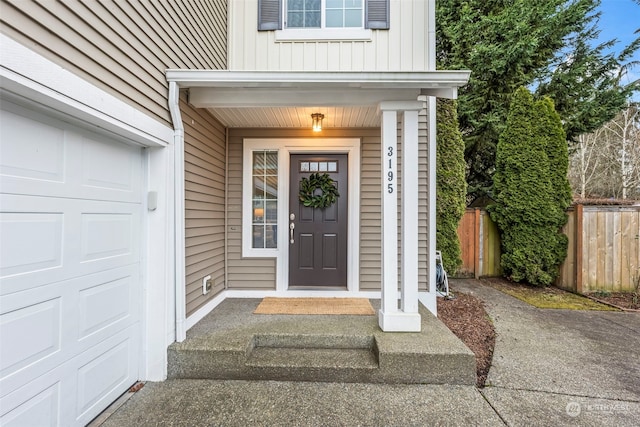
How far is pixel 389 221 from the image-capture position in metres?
2.49

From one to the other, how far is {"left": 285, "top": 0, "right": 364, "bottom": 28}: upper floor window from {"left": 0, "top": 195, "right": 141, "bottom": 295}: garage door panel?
10.2 feet

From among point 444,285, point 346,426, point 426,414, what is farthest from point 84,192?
point 444,285

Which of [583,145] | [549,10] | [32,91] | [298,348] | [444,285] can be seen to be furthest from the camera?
[583,145]

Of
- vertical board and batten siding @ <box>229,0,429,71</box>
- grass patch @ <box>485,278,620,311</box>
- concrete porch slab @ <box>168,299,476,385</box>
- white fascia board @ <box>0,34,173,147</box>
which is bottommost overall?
grass patch @ <box>485,278,620,311</box>

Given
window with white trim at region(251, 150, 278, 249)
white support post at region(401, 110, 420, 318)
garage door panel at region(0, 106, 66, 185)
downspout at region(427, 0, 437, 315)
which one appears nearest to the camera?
garage door panel at region(0, 106, 66, 185)

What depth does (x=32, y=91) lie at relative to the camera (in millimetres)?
1249

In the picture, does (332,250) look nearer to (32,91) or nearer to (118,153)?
(118,153)

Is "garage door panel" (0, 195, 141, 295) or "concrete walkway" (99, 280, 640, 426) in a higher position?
"garage door panel" (0, 195, 141, 295)

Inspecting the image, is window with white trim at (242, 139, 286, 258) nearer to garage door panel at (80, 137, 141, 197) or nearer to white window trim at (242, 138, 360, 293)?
white window trim at (242, 138, 360, 293)

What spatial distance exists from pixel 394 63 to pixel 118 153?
10.4 feet

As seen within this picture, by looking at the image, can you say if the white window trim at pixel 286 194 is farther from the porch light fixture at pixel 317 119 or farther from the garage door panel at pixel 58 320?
the garage door panel at pixel 58 320

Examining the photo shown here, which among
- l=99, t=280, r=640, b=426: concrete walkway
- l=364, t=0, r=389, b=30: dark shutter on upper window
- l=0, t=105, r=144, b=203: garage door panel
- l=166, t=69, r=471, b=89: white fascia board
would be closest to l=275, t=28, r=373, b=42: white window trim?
l=364, t=0, r=389, b=30: dark shutter on upper window

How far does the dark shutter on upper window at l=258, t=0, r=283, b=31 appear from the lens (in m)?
3.55

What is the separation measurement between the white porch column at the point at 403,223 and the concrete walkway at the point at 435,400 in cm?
56
